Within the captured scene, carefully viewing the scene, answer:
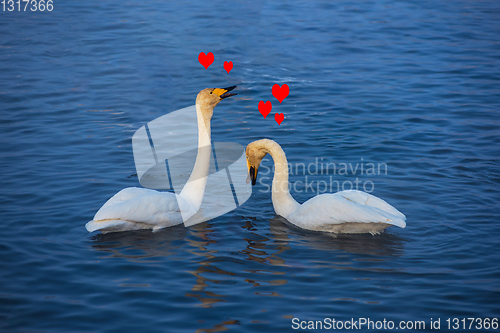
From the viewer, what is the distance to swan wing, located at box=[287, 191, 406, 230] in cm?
696

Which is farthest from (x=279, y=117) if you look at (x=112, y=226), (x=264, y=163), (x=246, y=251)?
(x=112, y=226)

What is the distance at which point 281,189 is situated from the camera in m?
7.98

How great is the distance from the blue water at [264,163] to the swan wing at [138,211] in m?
0.21

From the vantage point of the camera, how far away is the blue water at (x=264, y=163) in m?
5.86

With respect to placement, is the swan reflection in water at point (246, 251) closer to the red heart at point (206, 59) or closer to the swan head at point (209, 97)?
the swan head at point (209, 97)

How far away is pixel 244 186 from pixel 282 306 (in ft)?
11.7

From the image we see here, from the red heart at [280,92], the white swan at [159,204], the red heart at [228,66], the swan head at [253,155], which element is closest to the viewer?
the white swan at [159,204]

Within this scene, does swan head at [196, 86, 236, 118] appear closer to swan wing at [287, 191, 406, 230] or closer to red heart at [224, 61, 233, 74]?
swan wing at [287, 191, 406, 230]

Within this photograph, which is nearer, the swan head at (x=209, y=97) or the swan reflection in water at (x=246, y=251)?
the swan reflection in water at (x=246, y=251)

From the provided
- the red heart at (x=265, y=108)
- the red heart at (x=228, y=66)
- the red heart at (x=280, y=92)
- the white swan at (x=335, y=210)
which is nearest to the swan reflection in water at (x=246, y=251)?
the white swan at (x=335, y=210)

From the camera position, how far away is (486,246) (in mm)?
6898

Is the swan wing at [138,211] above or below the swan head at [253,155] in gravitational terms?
below

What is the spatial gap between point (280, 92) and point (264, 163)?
3294 mm

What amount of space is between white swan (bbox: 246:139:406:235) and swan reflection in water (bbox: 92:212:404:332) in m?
0.14
